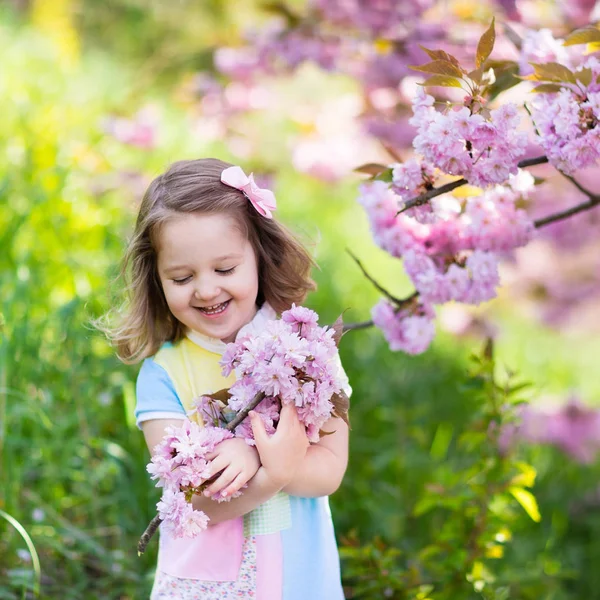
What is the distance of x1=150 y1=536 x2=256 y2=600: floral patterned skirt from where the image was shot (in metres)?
1.51

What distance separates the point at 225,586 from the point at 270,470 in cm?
29

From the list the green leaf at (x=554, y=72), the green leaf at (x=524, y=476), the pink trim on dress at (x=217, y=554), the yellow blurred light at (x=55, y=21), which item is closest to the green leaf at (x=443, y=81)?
the green leaf at (x=554, y=72)

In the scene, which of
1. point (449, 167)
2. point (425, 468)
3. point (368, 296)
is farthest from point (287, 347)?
point (368, 296)

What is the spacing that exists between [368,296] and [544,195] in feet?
4.14

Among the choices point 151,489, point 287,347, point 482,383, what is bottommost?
point 151,489

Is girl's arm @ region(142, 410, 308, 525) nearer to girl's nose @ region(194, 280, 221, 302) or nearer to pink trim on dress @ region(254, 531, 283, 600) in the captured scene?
pink trim on dress @ region(254, 531, 283, 600)

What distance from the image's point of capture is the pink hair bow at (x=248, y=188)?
1.51 metres

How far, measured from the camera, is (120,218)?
404cm

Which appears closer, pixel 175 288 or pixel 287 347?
pixel 287 347

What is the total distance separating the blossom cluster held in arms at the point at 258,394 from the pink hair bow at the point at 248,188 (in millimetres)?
273

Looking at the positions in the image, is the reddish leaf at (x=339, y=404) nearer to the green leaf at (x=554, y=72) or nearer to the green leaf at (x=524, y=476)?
the green leaf at (x=554, y=72)

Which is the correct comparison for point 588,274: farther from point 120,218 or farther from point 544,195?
point 120,218

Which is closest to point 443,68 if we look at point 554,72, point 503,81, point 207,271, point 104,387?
point 554,72

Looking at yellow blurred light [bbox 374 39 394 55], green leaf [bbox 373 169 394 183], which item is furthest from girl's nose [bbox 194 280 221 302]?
yellow blurred light [bbox 374 39 394 55]
